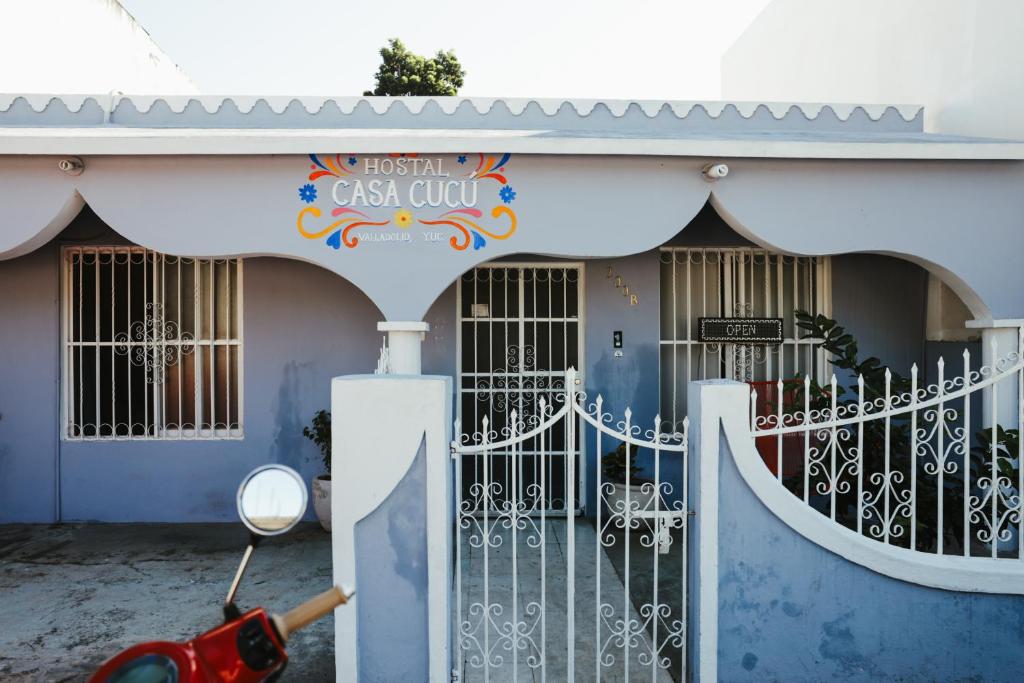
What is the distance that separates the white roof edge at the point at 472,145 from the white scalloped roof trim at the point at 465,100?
81 cm

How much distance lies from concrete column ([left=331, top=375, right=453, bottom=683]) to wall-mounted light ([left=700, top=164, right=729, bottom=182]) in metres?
2.66

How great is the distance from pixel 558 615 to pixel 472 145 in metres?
3.12

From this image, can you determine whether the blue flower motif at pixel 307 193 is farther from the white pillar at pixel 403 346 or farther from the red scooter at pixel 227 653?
the red scooter at pixel 227 653

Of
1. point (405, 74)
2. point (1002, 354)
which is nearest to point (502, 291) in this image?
point (1002, 354)

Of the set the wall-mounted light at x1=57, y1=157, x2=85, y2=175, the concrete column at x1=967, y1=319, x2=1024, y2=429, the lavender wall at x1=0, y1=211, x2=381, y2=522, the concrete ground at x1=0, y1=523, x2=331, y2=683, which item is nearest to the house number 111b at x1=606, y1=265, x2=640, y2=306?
the lavender wall at x1=0, y1=211, x2=381, y2=522

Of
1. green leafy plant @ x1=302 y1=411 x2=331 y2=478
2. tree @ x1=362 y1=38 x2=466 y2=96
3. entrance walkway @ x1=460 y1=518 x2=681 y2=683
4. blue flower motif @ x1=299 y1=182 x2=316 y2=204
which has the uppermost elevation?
tree @ x1=362 y1=38 x2=466 y2=96

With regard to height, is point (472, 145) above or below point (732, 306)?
above

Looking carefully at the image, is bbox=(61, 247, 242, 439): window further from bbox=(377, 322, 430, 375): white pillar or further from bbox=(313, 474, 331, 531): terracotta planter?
bbox=(377, 322, 430, 375): white pillar

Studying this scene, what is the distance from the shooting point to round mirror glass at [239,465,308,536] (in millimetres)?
1839

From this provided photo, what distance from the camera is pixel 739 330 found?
638 centimetres

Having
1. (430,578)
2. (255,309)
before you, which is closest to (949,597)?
(430,578)


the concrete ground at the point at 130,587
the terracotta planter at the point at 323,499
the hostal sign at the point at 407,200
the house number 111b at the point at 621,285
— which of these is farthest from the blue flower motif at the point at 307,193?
the house number 111b at the point at 621,285

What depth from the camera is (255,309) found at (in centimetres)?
633

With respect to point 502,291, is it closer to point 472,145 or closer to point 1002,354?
point 472,145
